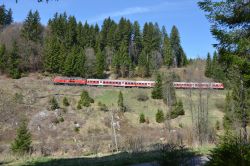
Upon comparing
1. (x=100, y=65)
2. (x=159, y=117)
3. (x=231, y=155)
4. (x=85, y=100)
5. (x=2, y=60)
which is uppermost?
(x=2, y=60)

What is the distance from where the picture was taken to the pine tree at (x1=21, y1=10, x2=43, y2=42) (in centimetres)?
9125

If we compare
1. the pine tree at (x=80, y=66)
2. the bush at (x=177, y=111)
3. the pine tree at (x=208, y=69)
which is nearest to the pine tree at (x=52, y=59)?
the pine tree at (x=80, y=66)

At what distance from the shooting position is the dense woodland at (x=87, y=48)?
79.1 metres

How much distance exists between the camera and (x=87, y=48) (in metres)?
92.9

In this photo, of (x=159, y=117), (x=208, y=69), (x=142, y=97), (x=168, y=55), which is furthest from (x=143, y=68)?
(x=159, y=117)

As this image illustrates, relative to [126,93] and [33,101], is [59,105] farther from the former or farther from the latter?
[126,93]

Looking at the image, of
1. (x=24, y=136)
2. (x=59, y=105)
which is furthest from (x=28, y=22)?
(x=24, y=136)

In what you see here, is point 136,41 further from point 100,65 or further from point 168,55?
point 100,65

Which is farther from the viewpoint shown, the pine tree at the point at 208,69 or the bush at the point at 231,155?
the pine tree at the point at 208,69

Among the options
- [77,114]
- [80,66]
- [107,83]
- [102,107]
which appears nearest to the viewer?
[77,114]

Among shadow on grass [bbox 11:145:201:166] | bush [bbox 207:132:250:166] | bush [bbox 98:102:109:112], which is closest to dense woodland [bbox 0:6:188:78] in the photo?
bush [bbox 98:102:109:112]

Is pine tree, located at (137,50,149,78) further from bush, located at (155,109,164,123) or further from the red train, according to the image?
bush, located at (155,109,164,123)

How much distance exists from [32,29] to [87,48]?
1492 centimetres

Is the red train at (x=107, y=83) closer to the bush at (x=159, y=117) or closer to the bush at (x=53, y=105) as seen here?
the bush at (x=53, y=105)
